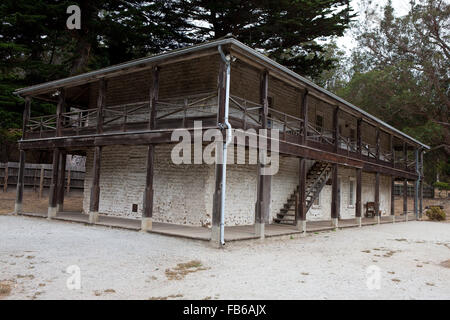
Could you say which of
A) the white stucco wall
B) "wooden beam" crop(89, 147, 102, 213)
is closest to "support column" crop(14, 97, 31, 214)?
the white stucco wall

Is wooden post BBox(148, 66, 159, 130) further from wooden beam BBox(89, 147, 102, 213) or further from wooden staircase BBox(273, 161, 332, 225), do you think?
wooden staircase BBox(273, 161, 332, 225)

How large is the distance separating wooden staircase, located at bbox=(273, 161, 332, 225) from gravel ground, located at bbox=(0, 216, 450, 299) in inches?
146

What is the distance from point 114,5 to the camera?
2264 cm

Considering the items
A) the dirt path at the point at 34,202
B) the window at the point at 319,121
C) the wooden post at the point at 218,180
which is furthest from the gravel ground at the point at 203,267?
the window at the point at 319,121

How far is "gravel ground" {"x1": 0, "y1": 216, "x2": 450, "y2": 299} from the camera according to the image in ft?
21.0

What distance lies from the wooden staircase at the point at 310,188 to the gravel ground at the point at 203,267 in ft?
12.2

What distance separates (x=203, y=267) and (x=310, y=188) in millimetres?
9546

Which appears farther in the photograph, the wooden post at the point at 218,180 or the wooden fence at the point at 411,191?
the wooden fence at the point at 411,191

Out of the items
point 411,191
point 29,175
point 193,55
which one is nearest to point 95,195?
point 193,55

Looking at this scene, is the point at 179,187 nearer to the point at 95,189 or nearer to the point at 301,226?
the point at 95,189

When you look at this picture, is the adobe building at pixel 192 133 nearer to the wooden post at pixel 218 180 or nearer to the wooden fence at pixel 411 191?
the wooden post at pixel 218 180

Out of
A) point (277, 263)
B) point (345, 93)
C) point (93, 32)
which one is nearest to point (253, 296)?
point (277, 263)

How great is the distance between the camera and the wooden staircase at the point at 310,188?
16781mm
